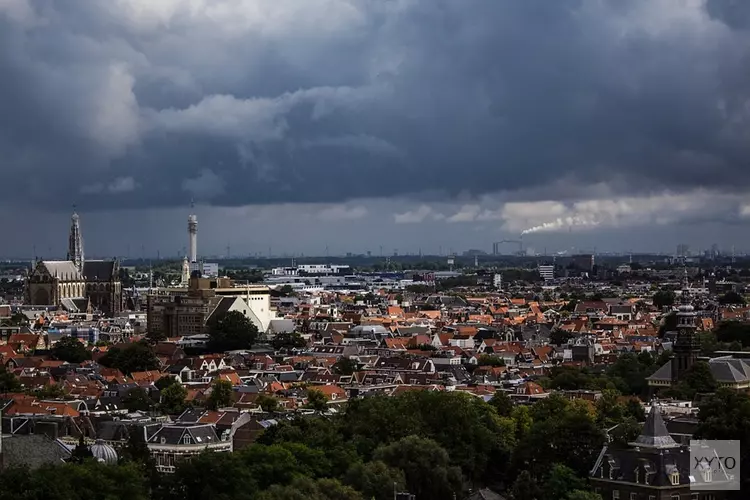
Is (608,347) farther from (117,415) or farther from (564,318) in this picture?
(117,415)

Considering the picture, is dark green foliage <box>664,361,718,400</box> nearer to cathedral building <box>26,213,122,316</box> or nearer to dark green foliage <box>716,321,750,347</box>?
dark green foliage <box>716,321,750,347</box>

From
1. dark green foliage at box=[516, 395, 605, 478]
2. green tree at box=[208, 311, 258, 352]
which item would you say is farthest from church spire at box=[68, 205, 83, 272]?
dark green foliage at box=[516, 395, 605, 478]

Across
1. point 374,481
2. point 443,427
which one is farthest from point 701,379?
point 374,481

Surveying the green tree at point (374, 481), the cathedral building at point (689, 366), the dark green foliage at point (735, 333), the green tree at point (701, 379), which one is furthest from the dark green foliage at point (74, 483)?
the dark green foliage at point (735, 333)

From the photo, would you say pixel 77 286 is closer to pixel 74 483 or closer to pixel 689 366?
pixel 689 366

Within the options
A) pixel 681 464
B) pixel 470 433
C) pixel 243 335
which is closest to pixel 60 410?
pixel 470 433

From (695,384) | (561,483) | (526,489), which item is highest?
(695,384)
